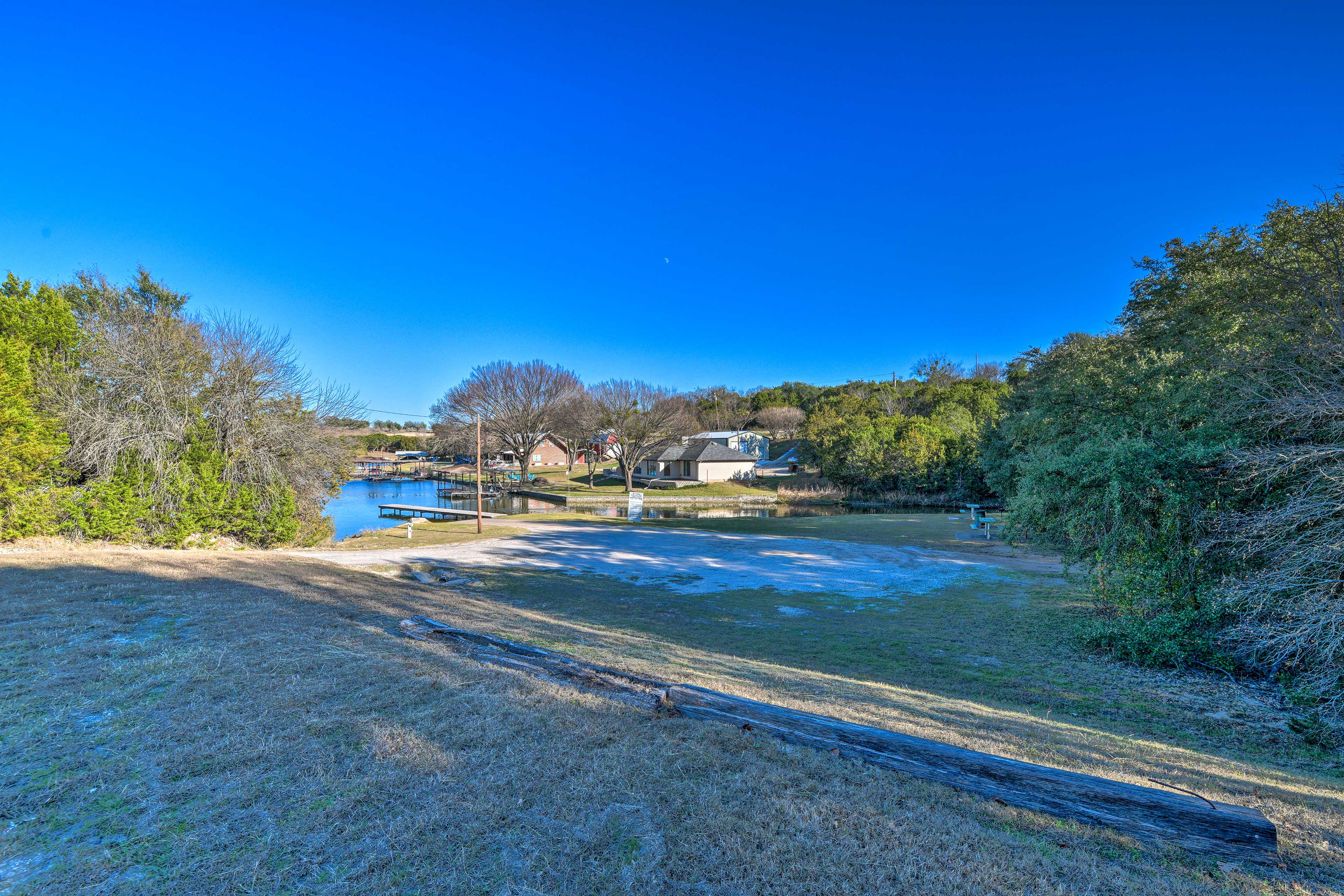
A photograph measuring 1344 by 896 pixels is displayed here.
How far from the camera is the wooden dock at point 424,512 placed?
3828cm

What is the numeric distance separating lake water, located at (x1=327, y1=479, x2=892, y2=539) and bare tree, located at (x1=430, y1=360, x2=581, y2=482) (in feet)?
25.0

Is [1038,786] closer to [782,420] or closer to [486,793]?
[486,793]

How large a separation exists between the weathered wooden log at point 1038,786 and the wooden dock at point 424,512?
33612 millimetres

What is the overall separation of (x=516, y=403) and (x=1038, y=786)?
61.1 m

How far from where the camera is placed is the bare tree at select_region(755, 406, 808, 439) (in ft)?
291

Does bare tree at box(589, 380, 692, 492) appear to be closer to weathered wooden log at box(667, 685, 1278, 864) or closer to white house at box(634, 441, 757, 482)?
white house at box(634, 441, 757, 482)

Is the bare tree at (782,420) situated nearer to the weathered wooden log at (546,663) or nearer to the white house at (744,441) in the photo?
the white house at (744,441)

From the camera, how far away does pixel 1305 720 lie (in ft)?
20.5

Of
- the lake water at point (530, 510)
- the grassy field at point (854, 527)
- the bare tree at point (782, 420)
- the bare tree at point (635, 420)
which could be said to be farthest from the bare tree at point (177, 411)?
the bare tree at point (782, 420)

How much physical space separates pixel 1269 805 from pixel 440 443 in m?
79.8

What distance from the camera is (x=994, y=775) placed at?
3.80 meters

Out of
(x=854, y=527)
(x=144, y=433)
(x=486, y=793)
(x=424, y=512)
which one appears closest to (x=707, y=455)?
(x=424, y=512)

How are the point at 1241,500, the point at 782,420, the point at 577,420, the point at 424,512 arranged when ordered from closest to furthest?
the point at 1241,500 → the point at 424,512 → the point at 577,420 → the point at 782,420

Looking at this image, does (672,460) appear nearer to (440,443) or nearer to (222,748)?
(440,443)
